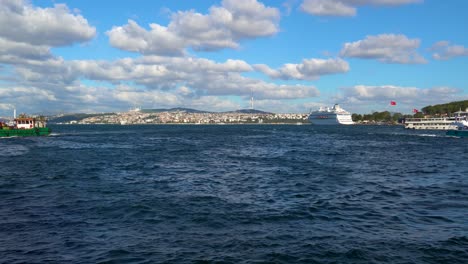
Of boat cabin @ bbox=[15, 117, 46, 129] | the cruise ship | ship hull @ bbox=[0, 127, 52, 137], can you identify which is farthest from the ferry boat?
boat cabin @ bbox=[15, 117, 46, 129]

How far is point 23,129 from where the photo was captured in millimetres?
A: 118688

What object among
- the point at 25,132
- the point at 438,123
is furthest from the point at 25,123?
the point at 438,123

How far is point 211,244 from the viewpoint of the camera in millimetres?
16844

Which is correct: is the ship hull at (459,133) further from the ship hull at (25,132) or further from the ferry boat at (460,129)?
the ship hull at (25,132)

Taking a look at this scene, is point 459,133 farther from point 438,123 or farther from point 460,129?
point 438,123

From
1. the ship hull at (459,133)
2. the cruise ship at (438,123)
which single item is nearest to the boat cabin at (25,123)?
the ship hull at (459,133)

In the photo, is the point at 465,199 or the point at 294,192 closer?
the point at 465,199

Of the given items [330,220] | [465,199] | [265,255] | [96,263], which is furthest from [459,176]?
[96,263]

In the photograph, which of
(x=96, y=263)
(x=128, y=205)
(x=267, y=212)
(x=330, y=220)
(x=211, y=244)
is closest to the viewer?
(x=96, y=263)

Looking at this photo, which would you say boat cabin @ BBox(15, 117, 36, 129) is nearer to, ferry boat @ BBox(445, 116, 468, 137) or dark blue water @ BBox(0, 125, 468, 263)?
dark blue water @ BBox(0, 125, 468, 263)

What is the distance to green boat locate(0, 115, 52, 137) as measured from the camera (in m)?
115

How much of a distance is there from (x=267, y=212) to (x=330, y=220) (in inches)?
144

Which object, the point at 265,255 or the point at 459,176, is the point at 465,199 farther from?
the point at 265,255

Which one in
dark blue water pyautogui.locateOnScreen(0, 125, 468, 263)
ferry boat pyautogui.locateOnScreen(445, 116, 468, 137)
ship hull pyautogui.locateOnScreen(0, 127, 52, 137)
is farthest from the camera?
ferry boat pyautogui.locateOnScreen(445, 116, 468, 137)
